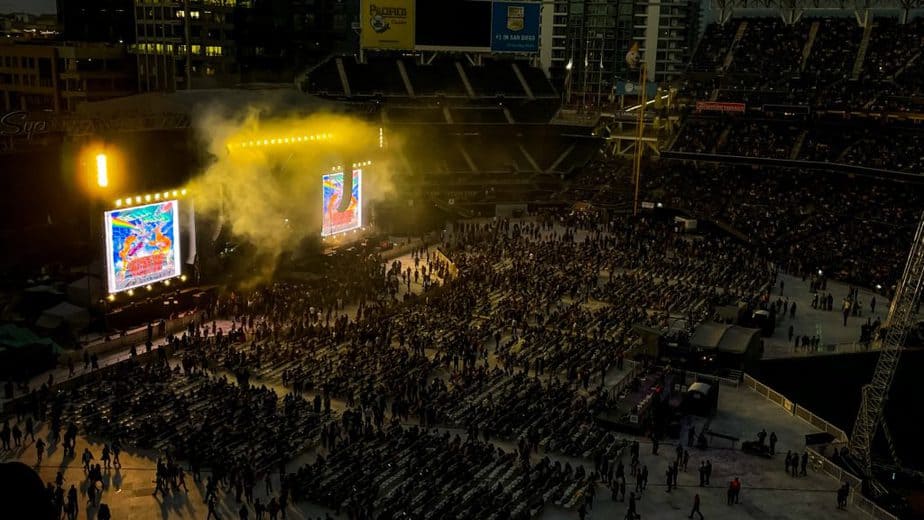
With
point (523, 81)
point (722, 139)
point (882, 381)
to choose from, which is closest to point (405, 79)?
point (523, 81)

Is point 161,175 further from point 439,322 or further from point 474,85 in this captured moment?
point 474,85

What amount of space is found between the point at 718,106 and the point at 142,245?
4262 centimetres

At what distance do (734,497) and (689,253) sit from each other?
91.7 feet

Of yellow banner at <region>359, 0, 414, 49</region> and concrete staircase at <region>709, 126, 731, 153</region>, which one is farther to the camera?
yellow banner at <region>359, 0, 414, 49</region>

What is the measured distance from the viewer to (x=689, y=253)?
5034 cm

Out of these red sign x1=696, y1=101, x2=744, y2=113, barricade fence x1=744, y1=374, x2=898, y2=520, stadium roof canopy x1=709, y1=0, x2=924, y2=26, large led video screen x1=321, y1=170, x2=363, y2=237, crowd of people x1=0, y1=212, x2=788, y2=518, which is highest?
stadium roof canopy x1=709, y1=0, x2=924, y2=26

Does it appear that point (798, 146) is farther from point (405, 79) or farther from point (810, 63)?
point (405, 79)

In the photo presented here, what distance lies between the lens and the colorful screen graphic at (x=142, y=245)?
1395 inches

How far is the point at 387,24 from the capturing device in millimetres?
67875

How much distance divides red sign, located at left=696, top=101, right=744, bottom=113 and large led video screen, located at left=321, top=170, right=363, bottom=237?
26928mm

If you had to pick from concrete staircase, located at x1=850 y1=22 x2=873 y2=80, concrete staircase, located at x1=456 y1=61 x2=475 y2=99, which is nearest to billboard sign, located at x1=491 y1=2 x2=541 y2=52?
concrete staircase, located at x1=456 y1=61 x2=475 y2=99

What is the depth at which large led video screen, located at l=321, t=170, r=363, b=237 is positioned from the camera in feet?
161

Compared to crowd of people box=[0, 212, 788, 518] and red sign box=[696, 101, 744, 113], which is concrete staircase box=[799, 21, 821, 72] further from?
crowd of people box=[0, 212, 788, 518]

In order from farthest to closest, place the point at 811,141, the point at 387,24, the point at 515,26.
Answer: the point at 515,26 → the point at 387,24 → the point at 811,141
